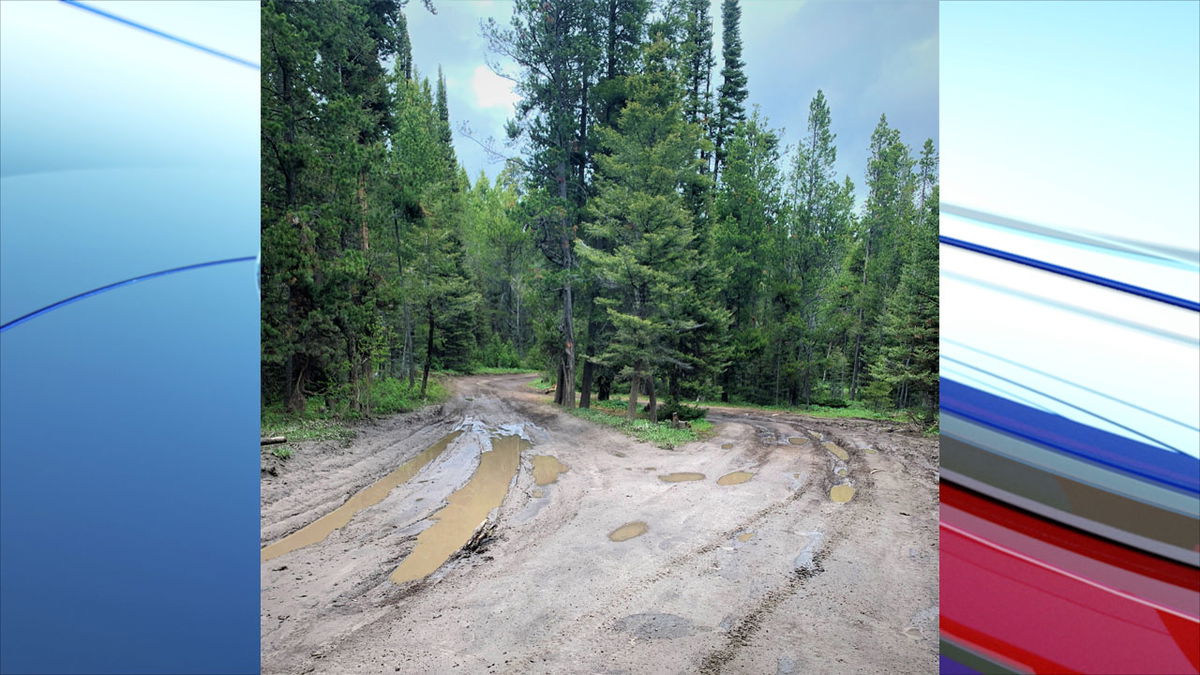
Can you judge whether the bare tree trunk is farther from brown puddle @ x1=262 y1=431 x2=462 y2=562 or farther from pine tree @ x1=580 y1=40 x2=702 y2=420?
brown puddle @ x1=262 y1=431 x2=462 y2=562

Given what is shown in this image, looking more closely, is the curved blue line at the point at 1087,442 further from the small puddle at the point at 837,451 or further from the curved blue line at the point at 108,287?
the small puddle at the point at 837,451

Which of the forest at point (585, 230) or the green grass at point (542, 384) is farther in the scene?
the green grass at point (542, 384)

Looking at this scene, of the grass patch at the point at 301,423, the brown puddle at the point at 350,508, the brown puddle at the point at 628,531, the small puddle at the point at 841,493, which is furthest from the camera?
the small puddle at the point at 841,493

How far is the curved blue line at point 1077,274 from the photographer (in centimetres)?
73

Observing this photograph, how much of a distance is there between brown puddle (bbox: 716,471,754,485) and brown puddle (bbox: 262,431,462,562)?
296 centimetres

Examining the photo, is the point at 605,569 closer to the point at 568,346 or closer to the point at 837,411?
the point at 837,411

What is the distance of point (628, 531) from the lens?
10.2 feet

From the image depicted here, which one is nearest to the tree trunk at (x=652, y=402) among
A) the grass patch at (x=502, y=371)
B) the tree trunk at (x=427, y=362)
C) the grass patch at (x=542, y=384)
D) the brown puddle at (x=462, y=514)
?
the grass patch at (x=542, y=384)

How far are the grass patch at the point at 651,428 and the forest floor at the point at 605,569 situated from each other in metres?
1.19

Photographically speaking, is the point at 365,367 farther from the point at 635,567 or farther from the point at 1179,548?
the point at 1179,548

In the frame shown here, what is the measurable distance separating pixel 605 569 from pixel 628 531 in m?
0.59

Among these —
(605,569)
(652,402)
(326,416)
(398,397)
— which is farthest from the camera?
(652,402)

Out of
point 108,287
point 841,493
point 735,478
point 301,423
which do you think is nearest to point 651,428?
point 735,478

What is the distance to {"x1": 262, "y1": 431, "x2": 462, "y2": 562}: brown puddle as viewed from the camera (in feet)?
9.00
